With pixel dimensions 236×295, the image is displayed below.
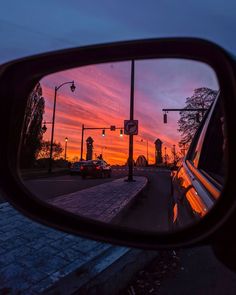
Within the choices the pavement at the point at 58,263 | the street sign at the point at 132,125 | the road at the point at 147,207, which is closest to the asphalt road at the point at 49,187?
the road at the point at 147,207

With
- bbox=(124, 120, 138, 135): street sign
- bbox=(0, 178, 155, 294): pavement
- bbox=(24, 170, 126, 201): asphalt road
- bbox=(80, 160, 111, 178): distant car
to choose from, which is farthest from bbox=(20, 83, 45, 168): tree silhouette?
bbox=(80, 160, 111, 178): distant car

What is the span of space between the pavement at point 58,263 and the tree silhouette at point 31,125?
80.7 inches

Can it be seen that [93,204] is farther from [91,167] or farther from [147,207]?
[91,167]

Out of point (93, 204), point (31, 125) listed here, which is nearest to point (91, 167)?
point (93, 204)

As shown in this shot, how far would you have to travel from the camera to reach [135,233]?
1324mm

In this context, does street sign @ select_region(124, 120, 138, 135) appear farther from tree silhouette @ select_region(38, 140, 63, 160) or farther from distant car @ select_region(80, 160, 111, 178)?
distant car @ select_region(80, 160, 111, 178)

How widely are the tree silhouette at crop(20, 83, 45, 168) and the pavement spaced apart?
2050 millimetres

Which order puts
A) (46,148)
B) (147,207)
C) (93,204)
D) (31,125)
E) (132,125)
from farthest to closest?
1. (147,207)
2. (46,148)
3. (93,204)
4. (132,125)
5. (31,125)

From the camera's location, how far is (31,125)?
1.97 metres

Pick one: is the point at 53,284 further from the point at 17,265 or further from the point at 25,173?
the point at 25,173

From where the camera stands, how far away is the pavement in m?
3.70

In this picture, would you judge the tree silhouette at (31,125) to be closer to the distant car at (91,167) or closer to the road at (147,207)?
the road at (147,207)

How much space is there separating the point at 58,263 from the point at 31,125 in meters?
2.77

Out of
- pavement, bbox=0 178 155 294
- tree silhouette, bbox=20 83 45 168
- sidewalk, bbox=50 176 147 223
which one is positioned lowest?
pavement, bbox=0 178 155 294
